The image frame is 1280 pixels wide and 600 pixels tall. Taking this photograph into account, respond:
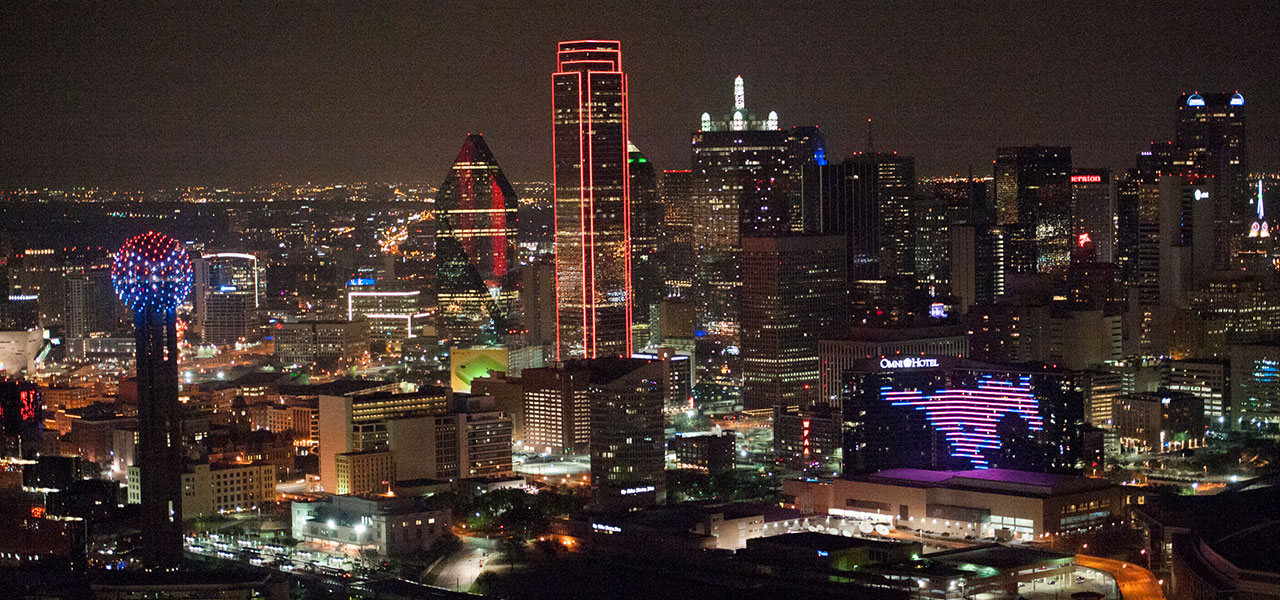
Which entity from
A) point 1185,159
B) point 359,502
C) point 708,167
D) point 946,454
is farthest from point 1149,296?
point 359,502

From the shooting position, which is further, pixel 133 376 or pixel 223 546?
pixel 133 376

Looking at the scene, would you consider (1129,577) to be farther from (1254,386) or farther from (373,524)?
(1254,386)

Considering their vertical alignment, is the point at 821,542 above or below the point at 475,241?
below

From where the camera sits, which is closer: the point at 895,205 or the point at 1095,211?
the point at 895,205

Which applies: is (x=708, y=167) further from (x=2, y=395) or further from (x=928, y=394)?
(x=2, y=395)

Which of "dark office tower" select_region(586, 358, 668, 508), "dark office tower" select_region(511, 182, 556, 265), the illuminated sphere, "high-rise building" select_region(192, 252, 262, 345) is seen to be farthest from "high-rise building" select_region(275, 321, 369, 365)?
the illuminated sphere

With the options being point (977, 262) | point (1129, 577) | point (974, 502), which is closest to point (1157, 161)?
point (977, 262)

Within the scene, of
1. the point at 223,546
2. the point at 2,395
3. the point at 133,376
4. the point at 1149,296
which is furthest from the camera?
the point at 1149,296
